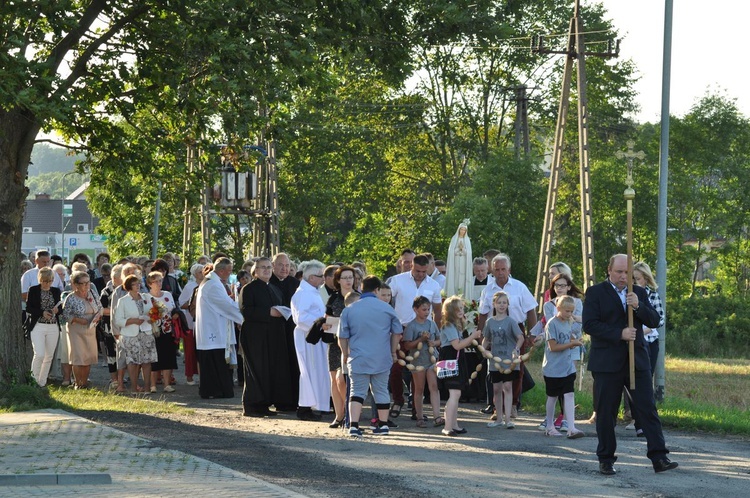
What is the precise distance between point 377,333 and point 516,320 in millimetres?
2540

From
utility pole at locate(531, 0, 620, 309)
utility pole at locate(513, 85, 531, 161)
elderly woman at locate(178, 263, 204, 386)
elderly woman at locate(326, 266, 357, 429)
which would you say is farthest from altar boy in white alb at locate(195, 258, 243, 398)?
utility pole at locate(513, 85, 531, 161)

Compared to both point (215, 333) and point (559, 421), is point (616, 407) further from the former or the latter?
point (215, 333)

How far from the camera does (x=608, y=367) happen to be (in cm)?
1129

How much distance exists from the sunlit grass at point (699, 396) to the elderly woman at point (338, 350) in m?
3.09

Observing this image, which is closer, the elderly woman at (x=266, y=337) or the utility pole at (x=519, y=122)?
the elderly woman at (x=266, y=337)

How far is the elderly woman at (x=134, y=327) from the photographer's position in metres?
18.3

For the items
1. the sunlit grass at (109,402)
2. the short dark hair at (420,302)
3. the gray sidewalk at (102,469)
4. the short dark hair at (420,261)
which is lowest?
the sunlit grass at (109,402)

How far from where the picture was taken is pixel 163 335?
19156mm

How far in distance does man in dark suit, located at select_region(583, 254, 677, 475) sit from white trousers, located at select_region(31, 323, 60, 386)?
9816 millimetres

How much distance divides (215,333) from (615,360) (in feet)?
26.9

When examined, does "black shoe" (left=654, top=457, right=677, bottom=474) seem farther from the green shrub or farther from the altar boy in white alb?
the green shrub

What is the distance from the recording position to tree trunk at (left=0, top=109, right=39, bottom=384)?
16.0 metres

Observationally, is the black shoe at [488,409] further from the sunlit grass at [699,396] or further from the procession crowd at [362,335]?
the sunlit grass at [699,396]

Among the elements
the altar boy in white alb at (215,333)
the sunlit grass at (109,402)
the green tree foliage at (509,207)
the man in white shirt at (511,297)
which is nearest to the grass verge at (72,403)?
the sunlit grass at (109,402)
